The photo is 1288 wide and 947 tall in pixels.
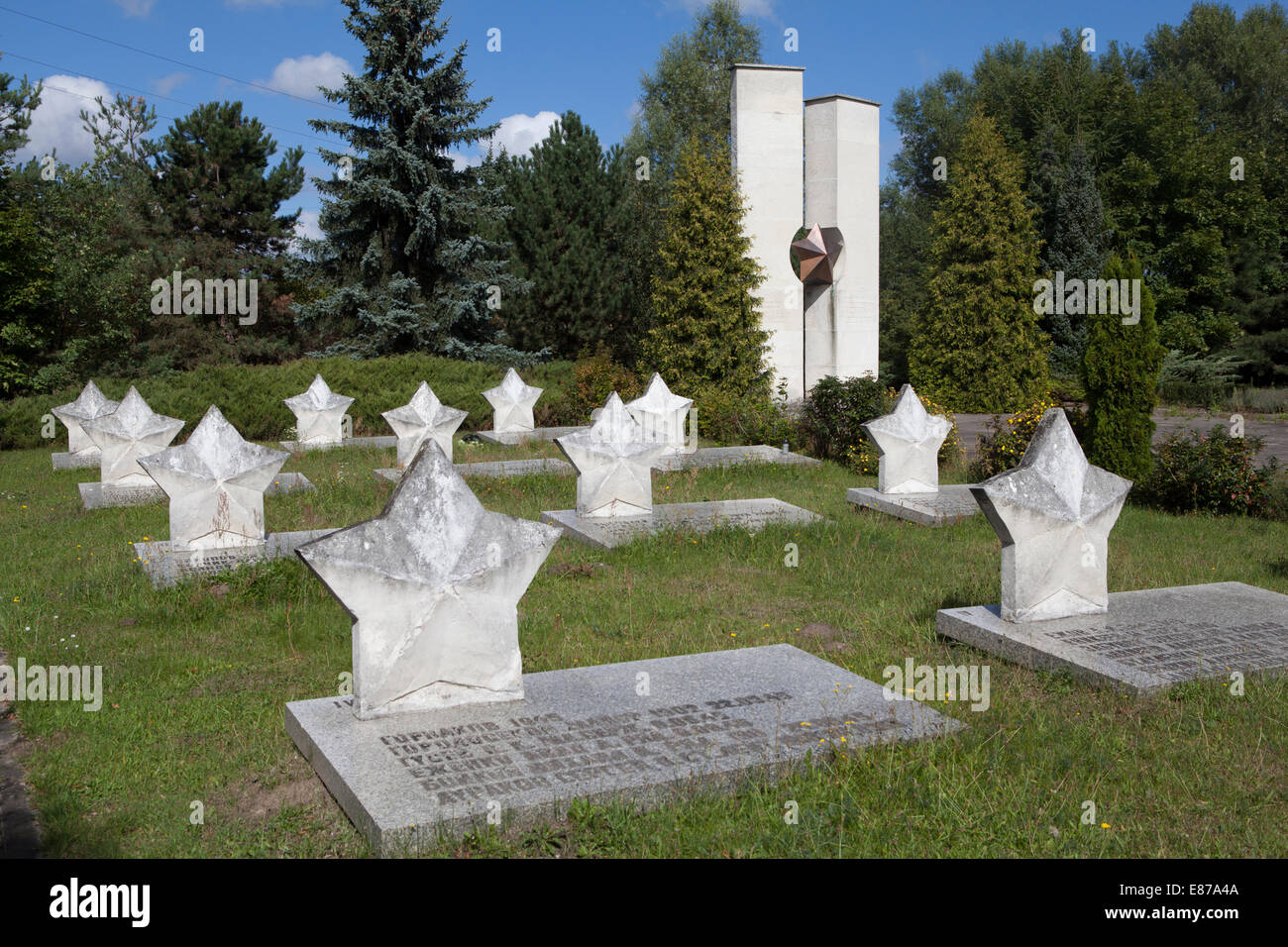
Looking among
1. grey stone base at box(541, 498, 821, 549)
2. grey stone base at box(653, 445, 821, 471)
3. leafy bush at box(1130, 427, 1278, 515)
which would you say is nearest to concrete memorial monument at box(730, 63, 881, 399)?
grey stone base at box(653, 445, 821, 471)

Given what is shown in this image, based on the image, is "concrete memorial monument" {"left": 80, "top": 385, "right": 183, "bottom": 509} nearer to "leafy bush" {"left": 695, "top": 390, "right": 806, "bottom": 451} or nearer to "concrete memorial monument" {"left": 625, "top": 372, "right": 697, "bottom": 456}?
"concrete memorial monument" {"left": 625, "top": 372, "right": 697, "bottom": 456}

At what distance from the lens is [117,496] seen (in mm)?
12703

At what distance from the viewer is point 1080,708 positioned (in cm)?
559

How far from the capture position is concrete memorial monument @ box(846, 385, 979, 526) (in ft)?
41.1

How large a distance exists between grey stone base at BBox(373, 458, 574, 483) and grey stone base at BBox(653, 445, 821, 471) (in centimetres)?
151

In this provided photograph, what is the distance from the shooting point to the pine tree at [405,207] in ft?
84.0

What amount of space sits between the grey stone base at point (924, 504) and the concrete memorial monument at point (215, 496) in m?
6.29

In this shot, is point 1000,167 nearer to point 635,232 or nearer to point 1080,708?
point 635,232

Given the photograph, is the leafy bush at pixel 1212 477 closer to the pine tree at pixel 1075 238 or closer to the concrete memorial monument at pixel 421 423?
the concrete memorial monument at pixel 421 423

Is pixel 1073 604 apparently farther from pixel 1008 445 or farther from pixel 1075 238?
pixel 1075 238

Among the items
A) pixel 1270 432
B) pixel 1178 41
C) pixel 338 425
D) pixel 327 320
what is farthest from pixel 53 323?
pixel 1178 41

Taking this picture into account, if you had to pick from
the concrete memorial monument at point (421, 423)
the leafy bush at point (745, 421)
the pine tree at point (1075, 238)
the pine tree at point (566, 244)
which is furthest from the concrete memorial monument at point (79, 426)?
the pine tree at point (1075, 238)

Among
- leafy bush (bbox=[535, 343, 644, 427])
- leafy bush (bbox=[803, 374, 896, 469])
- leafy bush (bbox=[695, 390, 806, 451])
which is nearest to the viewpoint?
leafy bush (bbox=[803, 374, 896, 469])

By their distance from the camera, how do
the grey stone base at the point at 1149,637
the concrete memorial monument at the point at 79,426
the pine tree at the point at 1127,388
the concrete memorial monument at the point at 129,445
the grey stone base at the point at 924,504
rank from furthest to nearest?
the concrete memorial monument at the point at 79,426, the concrete memorial monument at the point at 129,445, the pine tree at the point at 1127,388, the grey stone base at the point at 924,504, the grey stone base at the point at 1149,637
